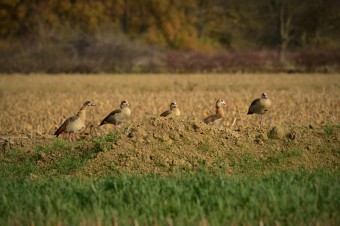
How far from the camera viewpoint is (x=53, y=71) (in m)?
48.8

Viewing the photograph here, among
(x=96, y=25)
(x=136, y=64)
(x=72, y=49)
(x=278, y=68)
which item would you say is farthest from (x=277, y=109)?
(x=96, y=25)

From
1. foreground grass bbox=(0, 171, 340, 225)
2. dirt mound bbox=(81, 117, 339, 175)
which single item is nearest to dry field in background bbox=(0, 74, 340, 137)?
dirt mound bbox=(81, 117, 339, 175)

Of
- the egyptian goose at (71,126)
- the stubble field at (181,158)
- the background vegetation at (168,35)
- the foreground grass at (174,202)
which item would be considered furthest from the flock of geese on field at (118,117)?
the background vegetation at (168,35)

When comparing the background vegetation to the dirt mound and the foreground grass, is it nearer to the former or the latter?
the dirt mound

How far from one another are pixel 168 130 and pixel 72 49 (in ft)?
138

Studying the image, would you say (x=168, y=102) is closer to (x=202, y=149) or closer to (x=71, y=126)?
(x=71, y=126)

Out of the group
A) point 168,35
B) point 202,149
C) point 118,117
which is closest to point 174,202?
point 202,149

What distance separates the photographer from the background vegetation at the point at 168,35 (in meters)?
48.1

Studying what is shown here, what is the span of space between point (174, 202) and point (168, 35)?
56.7 metres

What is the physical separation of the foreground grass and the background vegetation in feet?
118

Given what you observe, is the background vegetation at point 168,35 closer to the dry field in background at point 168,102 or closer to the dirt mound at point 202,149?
the dry field in background at point 168,102

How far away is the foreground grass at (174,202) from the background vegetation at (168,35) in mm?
36020

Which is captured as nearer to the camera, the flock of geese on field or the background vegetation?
the flock of geese on field

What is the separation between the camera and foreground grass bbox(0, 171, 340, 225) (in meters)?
6.87
